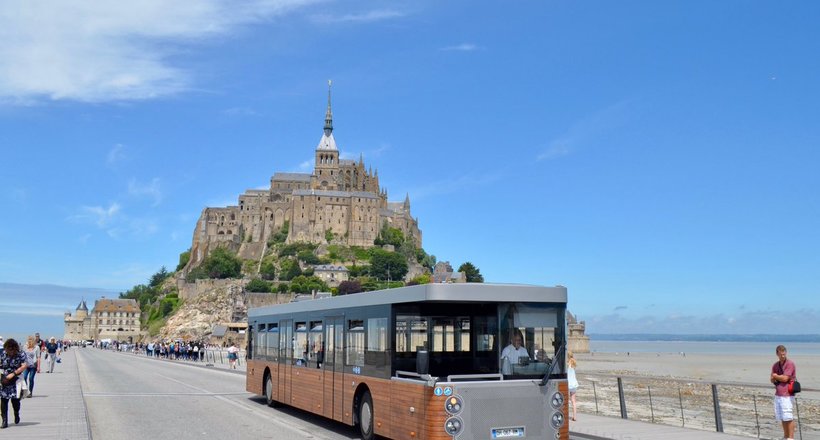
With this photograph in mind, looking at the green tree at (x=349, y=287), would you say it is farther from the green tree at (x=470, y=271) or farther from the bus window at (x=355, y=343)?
the bus window at (x=355, y=343)

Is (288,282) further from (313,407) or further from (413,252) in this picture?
(313,407)

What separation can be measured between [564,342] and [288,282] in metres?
123

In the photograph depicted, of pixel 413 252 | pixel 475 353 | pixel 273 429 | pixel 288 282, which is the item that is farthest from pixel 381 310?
pixel 413 252

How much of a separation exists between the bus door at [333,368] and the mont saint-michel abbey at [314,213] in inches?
5170

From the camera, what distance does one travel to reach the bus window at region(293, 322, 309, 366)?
57.3ft

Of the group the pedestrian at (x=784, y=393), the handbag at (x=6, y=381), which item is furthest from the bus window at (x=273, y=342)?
the pedestrian at (x=784, y=393)

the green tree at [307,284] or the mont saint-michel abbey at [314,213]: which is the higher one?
the mont saint-michel abbey at [314,213]

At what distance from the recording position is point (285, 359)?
753 inches

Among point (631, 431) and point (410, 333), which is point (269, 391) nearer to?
point (410, 333)

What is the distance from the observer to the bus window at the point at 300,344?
17.5 meters

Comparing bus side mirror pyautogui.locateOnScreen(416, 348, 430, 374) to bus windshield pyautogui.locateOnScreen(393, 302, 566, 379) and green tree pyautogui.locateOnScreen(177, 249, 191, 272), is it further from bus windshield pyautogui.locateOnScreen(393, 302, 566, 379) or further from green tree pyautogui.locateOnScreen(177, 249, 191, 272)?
green tree pyautogui.locateOnScreen(177, 249, 191, 272)

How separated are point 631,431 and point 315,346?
6.54 m

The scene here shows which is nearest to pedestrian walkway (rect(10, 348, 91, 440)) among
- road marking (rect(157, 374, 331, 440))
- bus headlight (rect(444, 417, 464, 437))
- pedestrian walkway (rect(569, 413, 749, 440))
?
road marking (rect(157, 374, 331, 440))

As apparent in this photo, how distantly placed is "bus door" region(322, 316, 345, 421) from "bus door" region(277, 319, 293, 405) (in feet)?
9.40
